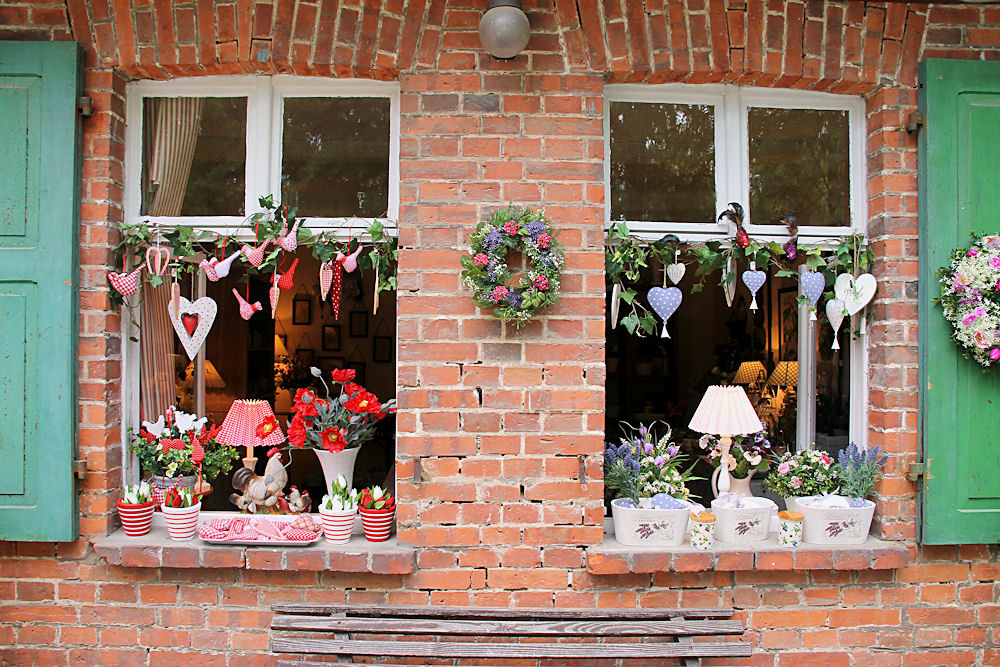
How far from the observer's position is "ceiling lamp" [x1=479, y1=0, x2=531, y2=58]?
9.18ft

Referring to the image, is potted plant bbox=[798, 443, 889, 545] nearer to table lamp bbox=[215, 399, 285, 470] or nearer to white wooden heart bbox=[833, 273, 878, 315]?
white wooden heart bbox=[833, 273, 878, 315]

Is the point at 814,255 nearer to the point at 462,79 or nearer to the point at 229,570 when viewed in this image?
the point at 462,79

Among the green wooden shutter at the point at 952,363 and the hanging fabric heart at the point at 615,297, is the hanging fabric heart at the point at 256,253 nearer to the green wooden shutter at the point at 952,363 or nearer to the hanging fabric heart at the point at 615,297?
the hanging fabric heart at the point at 615,297

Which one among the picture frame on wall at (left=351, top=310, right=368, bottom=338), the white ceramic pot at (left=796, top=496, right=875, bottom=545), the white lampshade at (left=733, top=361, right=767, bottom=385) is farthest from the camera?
the picture frame on wall at (left=351, top=310, right=368, bottom=338)

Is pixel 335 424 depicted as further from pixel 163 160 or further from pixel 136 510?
pixel 163 160

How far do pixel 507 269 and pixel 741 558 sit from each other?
160 cm

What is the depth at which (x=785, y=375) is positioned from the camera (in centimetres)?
402

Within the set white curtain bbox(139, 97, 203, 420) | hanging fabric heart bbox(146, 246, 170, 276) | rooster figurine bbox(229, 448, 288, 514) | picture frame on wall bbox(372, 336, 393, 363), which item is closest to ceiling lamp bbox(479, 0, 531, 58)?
white curtain bbox(139, 97, 203, 420)

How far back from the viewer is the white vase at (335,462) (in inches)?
129

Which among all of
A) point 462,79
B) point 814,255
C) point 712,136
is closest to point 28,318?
point 462,79

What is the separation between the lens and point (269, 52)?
9.97 ft

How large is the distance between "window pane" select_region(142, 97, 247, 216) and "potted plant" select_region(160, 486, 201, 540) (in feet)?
4.23

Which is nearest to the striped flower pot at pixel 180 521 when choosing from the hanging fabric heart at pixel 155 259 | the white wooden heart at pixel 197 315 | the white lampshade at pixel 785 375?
the white wooden heart at pixel 197 315

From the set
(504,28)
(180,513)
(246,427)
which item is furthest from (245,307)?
(504,28)
